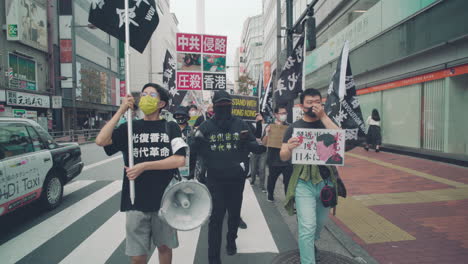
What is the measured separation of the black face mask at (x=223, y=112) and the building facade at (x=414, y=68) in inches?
339

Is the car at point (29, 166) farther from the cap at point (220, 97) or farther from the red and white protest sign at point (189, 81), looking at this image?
the red and white protest sign at point (189, 81)

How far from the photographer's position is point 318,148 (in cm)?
304

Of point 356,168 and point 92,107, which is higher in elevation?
point 92,107

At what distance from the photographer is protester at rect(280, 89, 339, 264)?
9.57 ft

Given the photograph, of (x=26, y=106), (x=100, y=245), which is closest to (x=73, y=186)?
(x=100, y=245)

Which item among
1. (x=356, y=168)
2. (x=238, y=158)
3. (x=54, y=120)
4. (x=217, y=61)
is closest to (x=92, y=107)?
(x=54, y=120)

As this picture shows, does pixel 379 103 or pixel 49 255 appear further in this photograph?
pixel 379 103

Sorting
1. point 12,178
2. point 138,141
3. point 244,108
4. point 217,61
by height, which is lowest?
point 12,178

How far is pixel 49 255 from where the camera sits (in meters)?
3.69

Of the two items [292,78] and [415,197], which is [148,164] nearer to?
[292,78]

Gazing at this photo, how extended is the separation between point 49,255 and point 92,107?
110 feet

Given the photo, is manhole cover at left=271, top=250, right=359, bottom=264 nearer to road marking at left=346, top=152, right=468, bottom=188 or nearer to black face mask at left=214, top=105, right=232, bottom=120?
black face mask at left=214, top=105, right=232, bottom=120

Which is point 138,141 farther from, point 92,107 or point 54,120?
point 92,107

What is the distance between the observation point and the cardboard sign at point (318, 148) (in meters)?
3.05
